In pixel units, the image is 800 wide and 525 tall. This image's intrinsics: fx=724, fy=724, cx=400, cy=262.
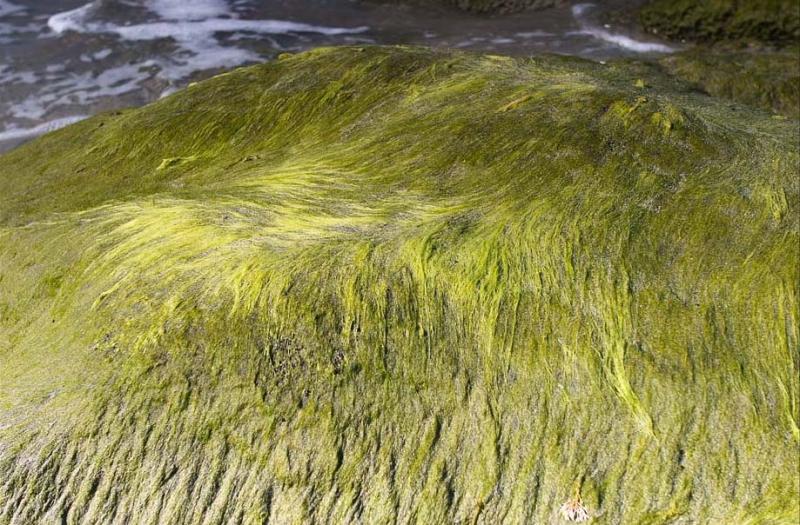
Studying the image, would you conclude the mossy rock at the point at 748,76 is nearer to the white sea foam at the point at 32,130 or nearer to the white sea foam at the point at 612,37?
the white sea foam at the point at 612,37

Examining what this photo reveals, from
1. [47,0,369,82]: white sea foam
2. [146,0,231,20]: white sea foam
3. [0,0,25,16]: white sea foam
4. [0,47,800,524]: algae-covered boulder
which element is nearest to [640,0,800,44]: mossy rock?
[47,0,369,82]: white sea foam

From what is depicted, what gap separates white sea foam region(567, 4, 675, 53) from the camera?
8.03 meters

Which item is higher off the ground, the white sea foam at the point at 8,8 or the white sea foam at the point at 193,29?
the white sea foam at the point at 8,8

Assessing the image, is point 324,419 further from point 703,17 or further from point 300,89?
point 703,17

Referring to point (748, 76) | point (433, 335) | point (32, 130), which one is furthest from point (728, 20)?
point (32, 130)

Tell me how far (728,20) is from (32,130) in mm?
7301

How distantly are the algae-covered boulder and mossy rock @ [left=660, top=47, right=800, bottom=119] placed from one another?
7.91ft

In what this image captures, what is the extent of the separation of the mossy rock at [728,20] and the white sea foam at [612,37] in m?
0.27

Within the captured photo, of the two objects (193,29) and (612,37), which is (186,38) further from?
(612,37)

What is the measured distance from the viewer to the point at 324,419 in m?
2.92

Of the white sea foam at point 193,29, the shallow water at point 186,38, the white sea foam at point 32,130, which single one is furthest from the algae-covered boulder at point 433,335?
the white sea foam at point 193,29

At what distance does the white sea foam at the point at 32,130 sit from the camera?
22.8 feet

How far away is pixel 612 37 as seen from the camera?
27.3 ft

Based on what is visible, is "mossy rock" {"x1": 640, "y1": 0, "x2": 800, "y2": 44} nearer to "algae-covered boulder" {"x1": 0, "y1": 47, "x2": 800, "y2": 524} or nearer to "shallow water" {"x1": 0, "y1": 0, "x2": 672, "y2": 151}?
"shallow water" {"x1": 0, "y1": 0, "x2": 672, "y2": 151}
